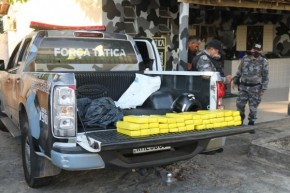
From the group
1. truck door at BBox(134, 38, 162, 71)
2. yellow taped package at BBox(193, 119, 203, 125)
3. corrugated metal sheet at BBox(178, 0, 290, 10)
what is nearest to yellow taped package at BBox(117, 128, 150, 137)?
yellow taped package at BBox(193, 119, 203, 125)

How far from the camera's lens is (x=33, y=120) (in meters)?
3.94

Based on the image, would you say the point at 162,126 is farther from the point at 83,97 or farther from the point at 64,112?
the point at 83,97

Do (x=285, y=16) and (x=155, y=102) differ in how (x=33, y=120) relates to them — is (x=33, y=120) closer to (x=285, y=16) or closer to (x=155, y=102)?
(x=155, y=102)

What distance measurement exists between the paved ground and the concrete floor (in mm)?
2651

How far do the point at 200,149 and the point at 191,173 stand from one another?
39.4 inches

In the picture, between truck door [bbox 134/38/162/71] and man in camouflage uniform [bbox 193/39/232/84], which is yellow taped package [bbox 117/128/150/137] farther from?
man in camouflage uniform [bbox 193/39/232/84]

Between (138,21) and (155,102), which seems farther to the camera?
(138,21)

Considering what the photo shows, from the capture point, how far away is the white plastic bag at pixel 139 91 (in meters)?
4.96

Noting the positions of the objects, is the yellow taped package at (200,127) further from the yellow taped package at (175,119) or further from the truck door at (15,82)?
the truck door at (15,82)

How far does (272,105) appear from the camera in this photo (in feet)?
32.3

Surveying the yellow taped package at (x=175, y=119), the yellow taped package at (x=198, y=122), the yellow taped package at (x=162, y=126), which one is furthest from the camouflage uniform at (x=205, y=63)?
the yellow taped package at (x=162, y=126)

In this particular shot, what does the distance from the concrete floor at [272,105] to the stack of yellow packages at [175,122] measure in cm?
400

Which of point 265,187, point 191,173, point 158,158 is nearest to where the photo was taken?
point 158,158

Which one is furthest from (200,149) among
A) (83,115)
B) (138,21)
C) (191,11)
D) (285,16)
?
(285,16)
